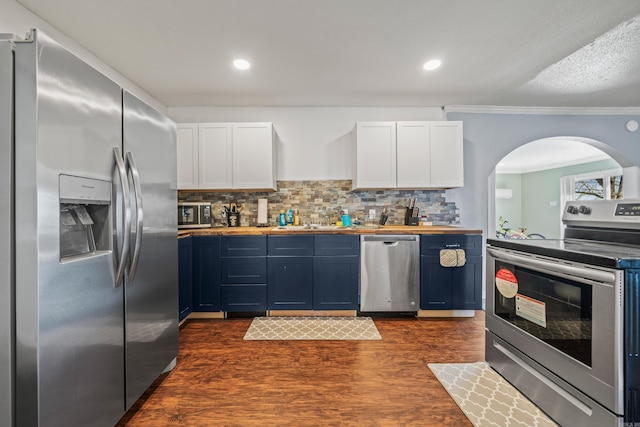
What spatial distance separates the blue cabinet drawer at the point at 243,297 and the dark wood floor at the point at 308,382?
1.06ft

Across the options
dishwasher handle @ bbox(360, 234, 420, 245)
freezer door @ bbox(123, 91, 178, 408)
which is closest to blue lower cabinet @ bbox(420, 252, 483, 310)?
dishwasher handle @ bbox(360, 234, 420, 245)

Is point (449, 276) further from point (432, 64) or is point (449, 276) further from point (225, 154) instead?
point (225, 154)

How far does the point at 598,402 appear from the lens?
130 cm

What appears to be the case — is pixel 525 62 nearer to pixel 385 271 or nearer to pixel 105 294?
pixel 385 271

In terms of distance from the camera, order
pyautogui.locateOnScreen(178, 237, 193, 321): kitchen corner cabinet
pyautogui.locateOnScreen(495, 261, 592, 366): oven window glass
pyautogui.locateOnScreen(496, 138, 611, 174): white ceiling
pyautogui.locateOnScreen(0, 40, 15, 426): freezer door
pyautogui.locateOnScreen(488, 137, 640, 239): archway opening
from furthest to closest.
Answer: pyautogui.locateOnScreen(496, 138, 611, 174): white ceiling, pyautogui.locateOnScreen(488, 137, 640, 239): archway opening, pyautogui.locateOnScreen(178, 237, 193, 321): kitchen corner cabinet, pyautogui.locateOnScreen(495, 261, 592, 366): oven window glass, pyautogui.locateOnScreen(0, 40, 15, 426): freezer door

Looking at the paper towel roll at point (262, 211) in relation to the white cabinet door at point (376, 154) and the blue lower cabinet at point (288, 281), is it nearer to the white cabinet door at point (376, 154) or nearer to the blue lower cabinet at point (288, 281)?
the blue lower cabinet at point (288, 281)

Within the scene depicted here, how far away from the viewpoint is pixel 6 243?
3.30ft

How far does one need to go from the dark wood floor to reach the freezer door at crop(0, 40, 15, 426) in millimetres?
813

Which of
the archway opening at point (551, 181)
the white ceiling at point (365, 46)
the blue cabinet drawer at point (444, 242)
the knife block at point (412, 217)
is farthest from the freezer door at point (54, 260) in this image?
the archway opening at point (551, 181)

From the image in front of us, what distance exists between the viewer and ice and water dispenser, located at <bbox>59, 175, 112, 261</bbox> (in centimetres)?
116

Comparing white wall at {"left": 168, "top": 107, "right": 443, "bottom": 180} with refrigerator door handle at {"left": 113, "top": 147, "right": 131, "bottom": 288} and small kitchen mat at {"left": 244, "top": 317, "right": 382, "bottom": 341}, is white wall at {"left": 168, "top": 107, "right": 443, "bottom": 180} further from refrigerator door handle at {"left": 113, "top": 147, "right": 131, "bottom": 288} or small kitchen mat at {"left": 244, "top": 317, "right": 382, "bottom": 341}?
refrigerator door handle at {"left": 113, "top": 147, "right": 131, "bottom": 288}

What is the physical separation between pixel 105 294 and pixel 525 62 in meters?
3.70

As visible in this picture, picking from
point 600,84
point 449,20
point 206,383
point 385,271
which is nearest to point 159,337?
point 206,383

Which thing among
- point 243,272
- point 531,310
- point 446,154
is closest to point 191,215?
point 243,272
